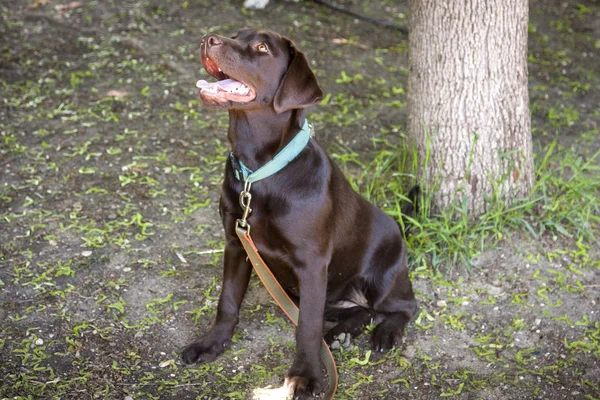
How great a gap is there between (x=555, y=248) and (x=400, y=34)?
3.62m

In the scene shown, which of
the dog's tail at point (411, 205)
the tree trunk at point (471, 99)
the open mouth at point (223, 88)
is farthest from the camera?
the dog's tail at point (411, 205)

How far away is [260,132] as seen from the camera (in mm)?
3469

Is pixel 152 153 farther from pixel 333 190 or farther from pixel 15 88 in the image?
pixel 333 190

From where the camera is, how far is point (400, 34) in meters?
7.80

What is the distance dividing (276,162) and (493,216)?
1782 mm

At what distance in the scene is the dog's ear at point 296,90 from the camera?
10.9 ft

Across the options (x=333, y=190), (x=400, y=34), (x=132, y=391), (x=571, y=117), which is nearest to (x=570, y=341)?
(x=333, y=190)

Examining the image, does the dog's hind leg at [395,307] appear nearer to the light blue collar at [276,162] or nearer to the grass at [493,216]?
the grass at [493,216]

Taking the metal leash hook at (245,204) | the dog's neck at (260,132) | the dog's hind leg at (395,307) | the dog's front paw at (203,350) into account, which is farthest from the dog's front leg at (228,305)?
the dog's hind leg at (395,307)

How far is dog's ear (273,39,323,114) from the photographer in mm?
3334

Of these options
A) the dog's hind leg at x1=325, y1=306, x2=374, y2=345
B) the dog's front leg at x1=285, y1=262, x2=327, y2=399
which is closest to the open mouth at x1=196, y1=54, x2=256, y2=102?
the dog's front leg at x1=285, y1=262, x2=327, y2=399

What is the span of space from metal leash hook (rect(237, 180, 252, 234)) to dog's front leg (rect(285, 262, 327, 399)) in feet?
1.08

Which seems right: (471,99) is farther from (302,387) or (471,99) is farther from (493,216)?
(302,387)

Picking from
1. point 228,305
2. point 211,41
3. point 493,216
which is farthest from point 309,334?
point 493,216
